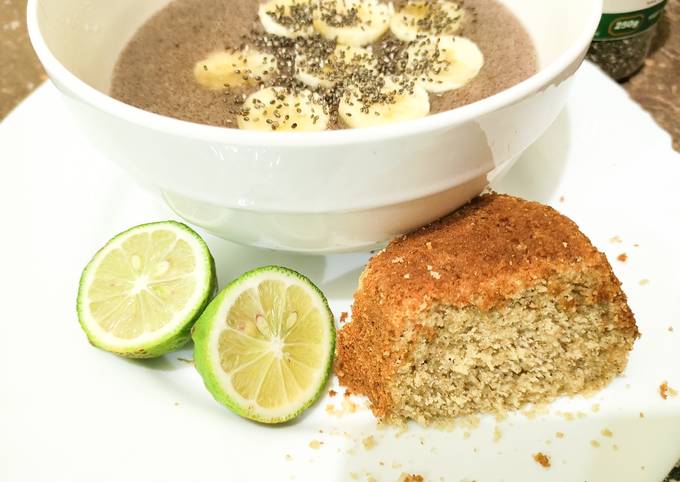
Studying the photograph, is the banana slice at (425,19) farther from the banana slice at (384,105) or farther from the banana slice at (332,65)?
the banana slice at (384,105)

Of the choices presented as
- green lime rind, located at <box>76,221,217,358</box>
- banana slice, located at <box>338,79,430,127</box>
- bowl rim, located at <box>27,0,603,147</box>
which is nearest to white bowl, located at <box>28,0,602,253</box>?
bowl rim, located at <box>27,0,603,147</box>

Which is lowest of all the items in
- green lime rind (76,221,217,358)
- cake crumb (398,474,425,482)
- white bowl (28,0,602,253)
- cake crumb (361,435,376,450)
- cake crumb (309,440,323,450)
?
cake crumb (309,440,323,450)

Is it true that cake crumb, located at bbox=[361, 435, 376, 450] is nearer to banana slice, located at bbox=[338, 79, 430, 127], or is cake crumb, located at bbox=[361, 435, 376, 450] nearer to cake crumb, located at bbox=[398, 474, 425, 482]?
cake crumb, located at bbox=[398, 474, 425, 482]

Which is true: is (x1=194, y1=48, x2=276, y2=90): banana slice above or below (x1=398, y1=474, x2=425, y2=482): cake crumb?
above

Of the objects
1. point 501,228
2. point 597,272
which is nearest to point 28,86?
point 501,228

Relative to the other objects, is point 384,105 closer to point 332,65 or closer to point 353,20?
point 332,65

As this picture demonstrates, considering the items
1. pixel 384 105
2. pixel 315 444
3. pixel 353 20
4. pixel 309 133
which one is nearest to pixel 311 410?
pixel 315 444

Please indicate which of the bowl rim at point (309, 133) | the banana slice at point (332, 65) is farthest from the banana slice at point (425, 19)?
the bowl rim at point (309, 133)
